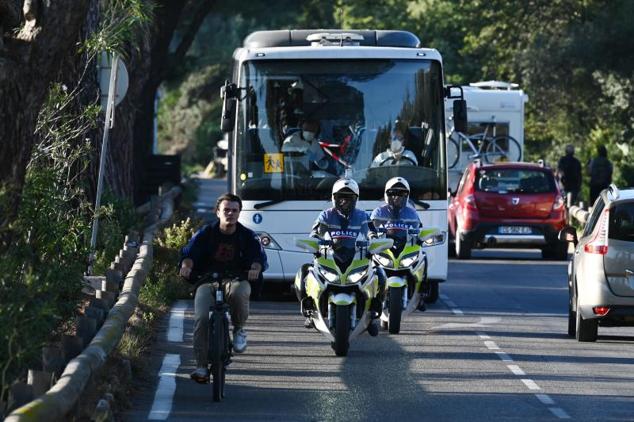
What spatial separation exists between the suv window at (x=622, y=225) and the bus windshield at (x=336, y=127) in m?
4.61

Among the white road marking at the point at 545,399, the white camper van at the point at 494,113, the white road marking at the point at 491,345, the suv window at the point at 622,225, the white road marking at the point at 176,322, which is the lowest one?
the white road marking at the point at 491,345

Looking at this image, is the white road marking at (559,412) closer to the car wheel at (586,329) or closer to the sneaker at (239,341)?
the sneaker at (239,341)

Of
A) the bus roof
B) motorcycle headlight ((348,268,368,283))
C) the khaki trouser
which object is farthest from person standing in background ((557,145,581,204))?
the khaki trouser

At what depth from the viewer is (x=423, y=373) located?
14.2 metres

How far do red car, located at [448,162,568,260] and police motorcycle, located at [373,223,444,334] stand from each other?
451 inches

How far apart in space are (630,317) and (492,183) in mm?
13236

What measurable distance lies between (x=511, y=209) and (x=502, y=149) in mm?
8286

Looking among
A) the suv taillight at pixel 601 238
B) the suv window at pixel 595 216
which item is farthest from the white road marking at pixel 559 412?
the suv window at pixel 595 216

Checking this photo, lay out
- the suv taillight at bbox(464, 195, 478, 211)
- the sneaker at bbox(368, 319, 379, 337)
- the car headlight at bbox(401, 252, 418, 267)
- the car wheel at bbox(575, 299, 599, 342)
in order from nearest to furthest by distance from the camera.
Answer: the sneaker at bbox(368, 319, 379, 337), the car wheel at bbox(575, 299, 599, 342), the car headlight at bbox(401, 252, 418, 267), the suv taillight at bbox(464, 195, 478, 211)

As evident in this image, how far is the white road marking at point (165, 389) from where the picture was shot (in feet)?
38.1

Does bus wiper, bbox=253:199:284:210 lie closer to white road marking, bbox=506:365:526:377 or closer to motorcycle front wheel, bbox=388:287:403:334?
motorcycle front wheel, bbox=388:287:403:334

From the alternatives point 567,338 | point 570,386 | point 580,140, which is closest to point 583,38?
point 580,140

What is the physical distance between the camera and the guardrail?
8586 mm

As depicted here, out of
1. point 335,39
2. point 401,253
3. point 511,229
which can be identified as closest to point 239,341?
point 401,253
